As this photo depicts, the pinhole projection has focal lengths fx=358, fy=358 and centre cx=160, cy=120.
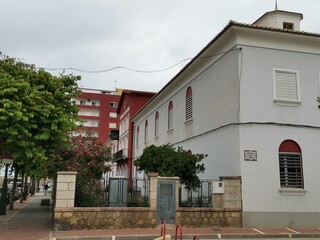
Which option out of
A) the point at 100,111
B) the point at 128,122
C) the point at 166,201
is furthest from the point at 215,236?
the point at 100,111

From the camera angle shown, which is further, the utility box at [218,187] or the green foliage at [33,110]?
the utility box at [218,187]

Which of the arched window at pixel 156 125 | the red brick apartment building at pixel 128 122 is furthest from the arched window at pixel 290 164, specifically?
the red brick apartment building at pixel 128 122

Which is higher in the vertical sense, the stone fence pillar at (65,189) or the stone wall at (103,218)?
the stone fence pillar at (65,189)

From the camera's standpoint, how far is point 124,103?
3900 centimetres

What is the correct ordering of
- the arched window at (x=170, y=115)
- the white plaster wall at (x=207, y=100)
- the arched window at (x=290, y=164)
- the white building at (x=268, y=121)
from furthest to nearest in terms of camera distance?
the arched window at (x=170, y=115), the white plaster wall at (x=207, y=100), the arched window at (x=290, y=164), the white building at (x=268, y=121)

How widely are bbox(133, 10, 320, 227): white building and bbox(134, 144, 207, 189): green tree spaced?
3.78 ft

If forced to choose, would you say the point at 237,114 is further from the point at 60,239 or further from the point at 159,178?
the point at 60,239

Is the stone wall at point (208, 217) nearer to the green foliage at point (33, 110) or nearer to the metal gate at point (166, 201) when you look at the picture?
the metal gate at point (166, 201)

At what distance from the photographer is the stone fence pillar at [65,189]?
12.2 metres

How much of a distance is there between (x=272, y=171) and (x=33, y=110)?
29.7 feet

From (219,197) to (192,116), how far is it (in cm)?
630

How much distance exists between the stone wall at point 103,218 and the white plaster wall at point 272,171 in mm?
3711

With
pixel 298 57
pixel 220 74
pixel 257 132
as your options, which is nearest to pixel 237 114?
pixel 257 132

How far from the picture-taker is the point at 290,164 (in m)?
14.1
